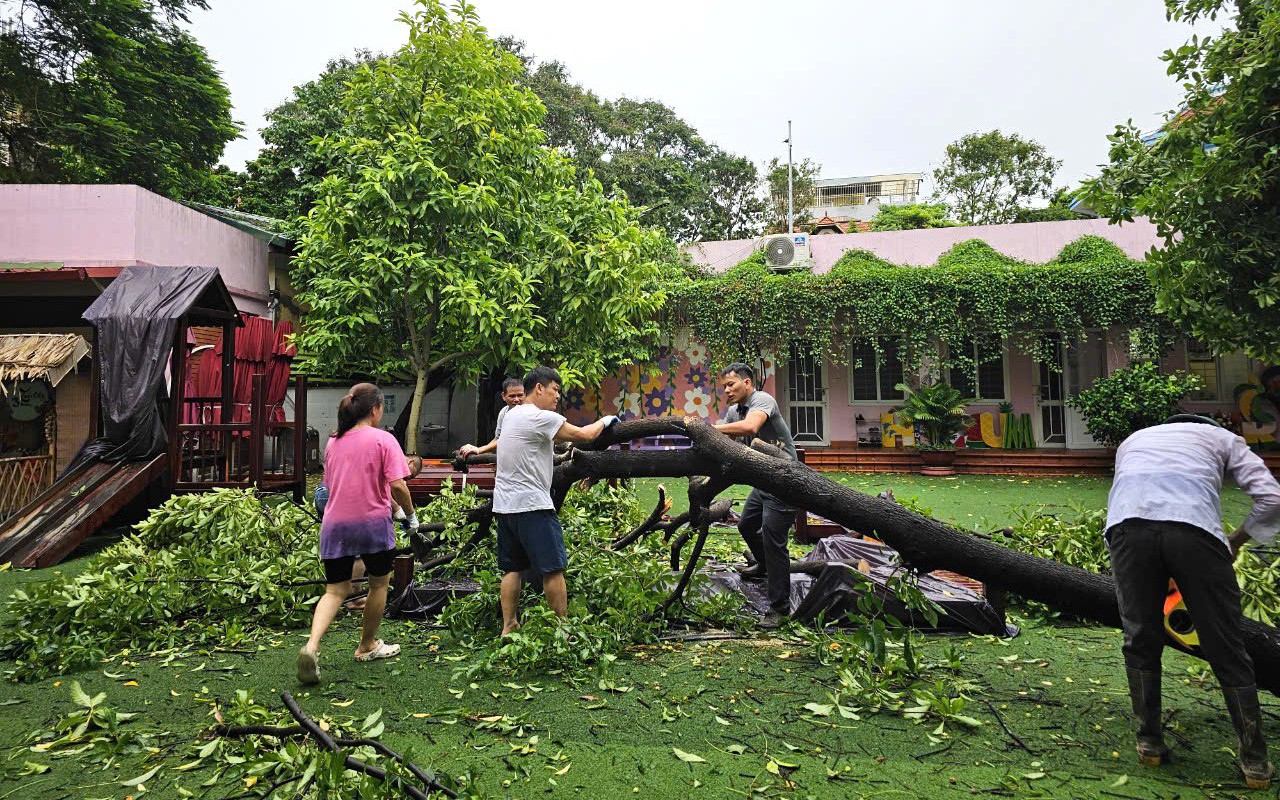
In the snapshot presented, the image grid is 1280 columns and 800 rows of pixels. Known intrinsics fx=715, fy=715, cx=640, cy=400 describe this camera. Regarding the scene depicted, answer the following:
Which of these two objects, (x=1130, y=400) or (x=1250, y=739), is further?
(x=1130, y=400)

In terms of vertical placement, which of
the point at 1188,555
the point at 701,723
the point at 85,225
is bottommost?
the point at 701,723

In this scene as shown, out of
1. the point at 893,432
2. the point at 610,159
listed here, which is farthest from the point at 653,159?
the point at 893,432

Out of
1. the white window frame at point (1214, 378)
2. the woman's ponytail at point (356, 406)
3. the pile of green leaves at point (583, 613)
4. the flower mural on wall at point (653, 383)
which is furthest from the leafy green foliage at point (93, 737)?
the white window frame at point (1214, 378)

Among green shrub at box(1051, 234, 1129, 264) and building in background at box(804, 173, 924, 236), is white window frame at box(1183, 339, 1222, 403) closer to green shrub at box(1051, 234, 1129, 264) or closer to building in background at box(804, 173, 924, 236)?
green shrub at box(1051, 234, 1129, 264)

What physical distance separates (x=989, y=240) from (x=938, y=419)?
13.3 feet

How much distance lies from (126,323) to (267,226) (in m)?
7.81

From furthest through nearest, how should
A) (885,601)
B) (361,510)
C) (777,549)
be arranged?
(777,549), (885,601), (361,510)

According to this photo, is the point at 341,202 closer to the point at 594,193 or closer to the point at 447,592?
the point at 594,193

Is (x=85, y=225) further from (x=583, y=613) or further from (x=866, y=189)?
(x=866, y=189)

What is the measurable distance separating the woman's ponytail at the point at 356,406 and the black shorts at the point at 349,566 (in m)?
0.75

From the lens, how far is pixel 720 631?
4625 mm

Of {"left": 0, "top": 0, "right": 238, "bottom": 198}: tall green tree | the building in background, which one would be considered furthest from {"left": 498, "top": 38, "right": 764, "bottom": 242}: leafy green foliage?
the building in background

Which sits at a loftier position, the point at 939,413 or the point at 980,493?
the point at 939,413

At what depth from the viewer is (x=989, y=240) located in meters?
14.5
